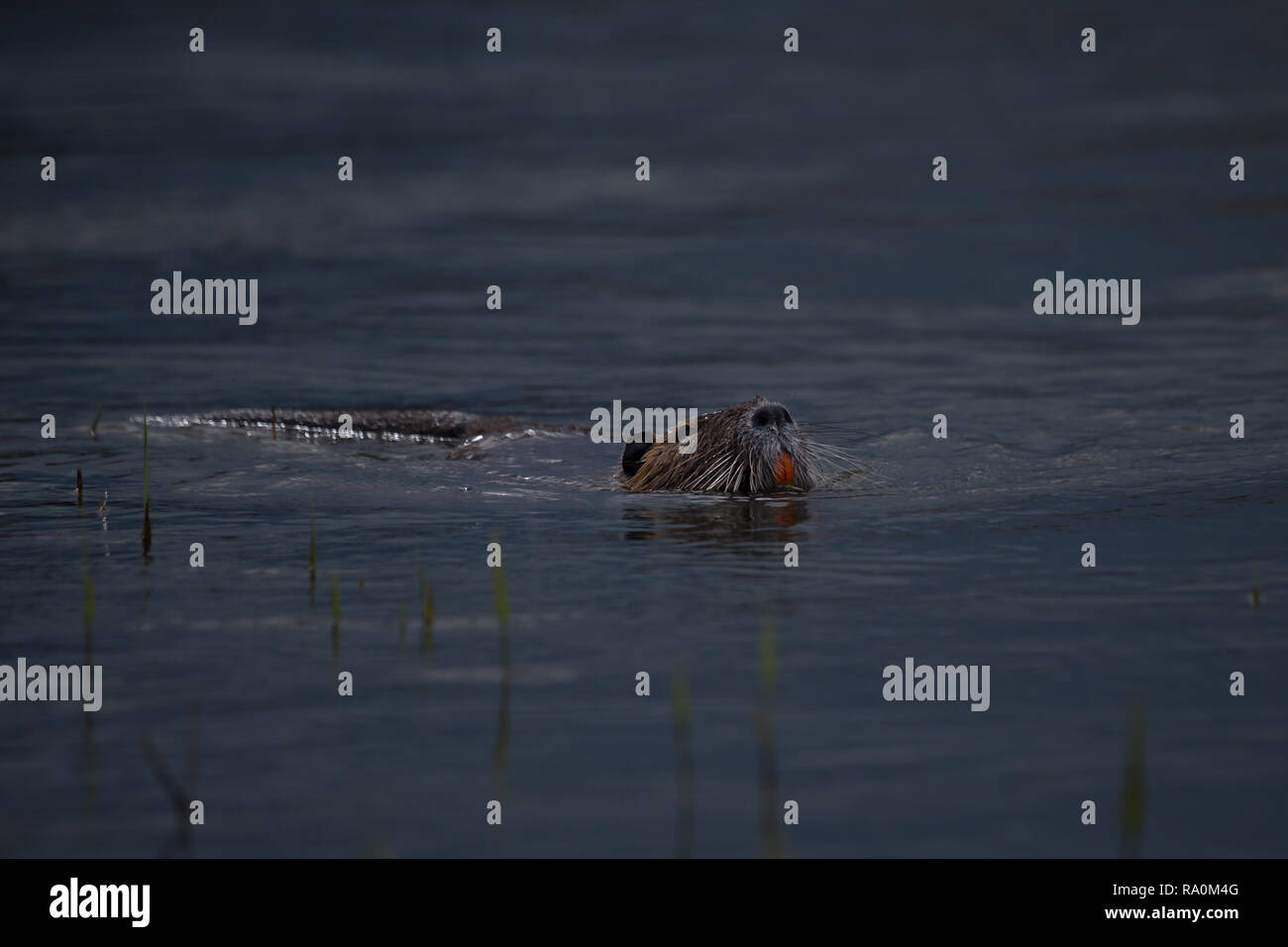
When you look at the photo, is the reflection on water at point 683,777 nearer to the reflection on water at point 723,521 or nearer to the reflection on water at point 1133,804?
the reflection on water at point 1133,804

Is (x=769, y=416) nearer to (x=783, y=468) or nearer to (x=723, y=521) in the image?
(x=783, y=468)

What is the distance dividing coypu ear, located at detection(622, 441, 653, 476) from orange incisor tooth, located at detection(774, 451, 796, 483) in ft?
2.82

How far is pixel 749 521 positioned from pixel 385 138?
15261mm

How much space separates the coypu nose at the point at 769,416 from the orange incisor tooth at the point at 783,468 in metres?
0.16

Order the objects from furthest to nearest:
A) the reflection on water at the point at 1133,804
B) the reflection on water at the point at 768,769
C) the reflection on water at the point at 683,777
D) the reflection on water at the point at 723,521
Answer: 1. the reflection on water at the point at 723,521
2. the reflection on water at the point at 683,777
3. the reflection on water at the point at 768,769
4. the reflection on water at the point at 1133,804

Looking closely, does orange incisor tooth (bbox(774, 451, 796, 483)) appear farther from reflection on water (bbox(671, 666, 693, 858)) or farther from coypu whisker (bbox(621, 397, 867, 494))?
reflection on water (bbox(671, 666, 693, 858))

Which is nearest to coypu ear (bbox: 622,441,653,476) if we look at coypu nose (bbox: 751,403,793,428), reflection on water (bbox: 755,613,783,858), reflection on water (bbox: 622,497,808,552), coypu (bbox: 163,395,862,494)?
coypu (bbox: 163,395,862,494)

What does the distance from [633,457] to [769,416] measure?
993mm

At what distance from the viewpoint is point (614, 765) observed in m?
4.27

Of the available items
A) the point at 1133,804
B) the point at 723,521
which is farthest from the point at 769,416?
the point at 1133,804

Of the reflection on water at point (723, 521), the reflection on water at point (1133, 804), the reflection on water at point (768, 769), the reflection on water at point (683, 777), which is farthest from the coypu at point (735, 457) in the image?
the reflection on water at point (1133, 804)

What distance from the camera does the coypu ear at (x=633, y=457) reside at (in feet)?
29.4

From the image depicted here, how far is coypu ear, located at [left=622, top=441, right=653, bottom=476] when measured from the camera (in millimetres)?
8961
